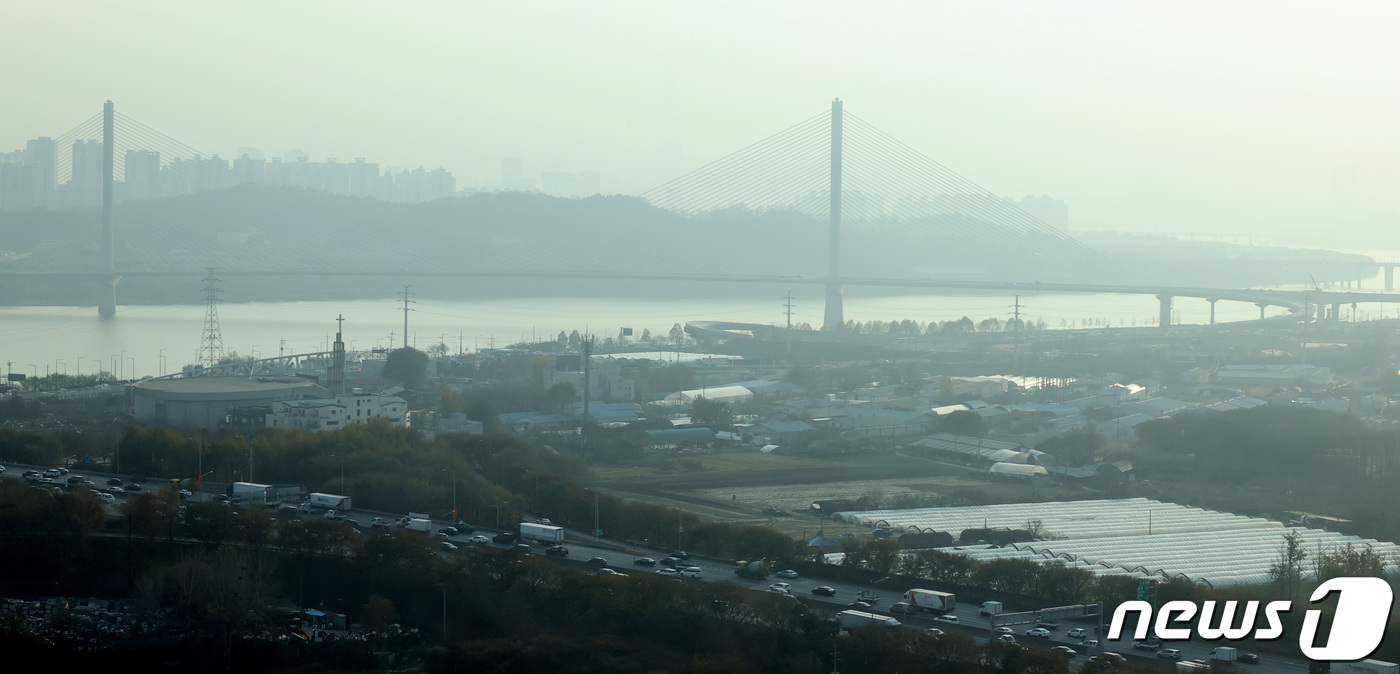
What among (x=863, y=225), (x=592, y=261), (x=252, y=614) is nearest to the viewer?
(x=252, y=614)

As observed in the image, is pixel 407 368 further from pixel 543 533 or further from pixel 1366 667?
pixel 1366 667

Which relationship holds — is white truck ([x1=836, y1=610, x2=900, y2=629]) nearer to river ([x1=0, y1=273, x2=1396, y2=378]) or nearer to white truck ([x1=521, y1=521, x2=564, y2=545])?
white truck ([x1=521, y1=521, x2=564, y2=545])

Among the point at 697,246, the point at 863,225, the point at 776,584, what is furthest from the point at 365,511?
the point at 863,225

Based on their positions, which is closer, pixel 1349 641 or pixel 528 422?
pixel 1349 641

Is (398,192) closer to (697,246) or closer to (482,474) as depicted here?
(697,246)

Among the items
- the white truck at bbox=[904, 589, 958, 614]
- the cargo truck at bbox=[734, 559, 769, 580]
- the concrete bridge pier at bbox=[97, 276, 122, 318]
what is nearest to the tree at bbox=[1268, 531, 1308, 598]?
the white truck at bbox=[904, 589, 958, 614]

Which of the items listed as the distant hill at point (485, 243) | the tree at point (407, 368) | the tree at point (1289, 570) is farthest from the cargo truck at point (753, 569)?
the distant hill at point (485, 243)

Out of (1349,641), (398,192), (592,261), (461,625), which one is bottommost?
(461,625)
